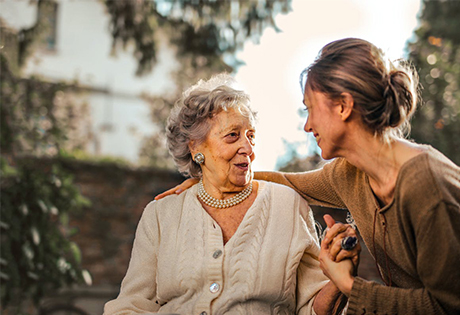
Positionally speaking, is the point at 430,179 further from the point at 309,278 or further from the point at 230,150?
the point at 230,150

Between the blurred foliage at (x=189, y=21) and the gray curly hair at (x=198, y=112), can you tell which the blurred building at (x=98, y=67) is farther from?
the gray curly hair at (x=198, y=112)

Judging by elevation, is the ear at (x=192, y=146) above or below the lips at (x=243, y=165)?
above

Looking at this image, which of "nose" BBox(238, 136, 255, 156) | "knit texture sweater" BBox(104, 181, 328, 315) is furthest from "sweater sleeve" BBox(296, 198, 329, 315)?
"nose" BBox(238, 136, 255, 156)

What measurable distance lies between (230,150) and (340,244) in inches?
30.0

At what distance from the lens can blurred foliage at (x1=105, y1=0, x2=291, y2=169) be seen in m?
6.27

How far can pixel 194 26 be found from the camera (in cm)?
670

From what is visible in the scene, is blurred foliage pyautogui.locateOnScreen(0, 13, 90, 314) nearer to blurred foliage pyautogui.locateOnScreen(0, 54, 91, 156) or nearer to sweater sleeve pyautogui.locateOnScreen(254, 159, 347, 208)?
blurred foliage pyautogui.locateOnScreen(0, 54, 91, 156)

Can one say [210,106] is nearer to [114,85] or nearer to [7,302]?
[7,302]

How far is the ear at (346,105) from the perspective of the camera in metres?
2.14

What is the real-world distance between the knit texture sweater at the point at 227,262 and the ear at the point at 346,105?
68 centimetres

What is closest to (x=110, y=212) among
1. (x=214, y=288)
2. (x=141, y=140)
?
(x=141, y=140)

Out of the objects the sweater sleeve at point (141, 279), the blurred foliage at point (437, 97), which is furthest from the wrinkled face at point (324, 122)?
the blurred foliage at point (437, 97)

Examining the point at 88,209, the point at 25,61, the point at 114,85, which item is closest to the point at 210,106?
the point at 25,61

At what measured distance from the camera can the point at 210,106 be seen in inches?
109
